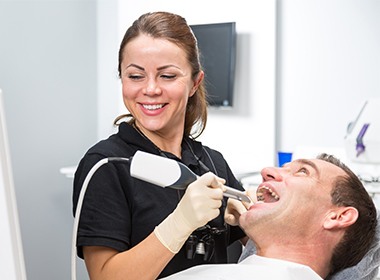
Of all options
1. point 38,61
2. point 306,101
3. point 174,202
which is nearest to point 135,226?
point 174,202

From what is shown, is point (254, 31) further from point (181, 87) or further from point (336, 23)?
point (181, 87)

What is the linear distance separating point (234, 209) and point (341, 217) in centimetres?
26

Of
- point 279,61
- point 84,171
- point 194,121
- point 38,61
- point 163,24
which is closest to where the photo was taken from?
point 84,171

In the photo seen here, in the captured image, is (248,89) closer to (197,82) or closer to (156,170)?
(197,82)

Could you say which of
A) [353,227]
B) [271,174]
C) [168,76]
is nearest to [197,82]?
[168,76]

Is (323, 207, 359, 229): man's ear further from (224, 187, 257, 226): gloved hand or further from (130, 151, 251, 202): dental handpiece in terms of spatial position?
(130, 151, 251, 202): dental handpiece

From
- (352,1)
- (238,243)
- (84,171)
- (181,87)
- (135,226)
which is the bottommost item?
(238,243)

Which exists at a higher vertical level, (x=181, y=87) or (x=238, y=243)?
(x=181, y=87)

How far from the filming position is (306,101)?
2.74 meters

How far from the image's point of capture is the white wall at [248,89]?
2.76 meters

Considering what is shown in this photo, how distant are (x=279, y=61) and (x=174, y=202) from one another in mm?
1663

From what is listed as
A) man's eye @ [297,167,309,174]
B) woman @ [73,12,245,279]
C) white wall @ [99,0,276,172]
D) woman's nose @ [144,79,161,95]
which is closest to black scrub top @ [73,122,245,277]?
woman @ [73,12,245,279]

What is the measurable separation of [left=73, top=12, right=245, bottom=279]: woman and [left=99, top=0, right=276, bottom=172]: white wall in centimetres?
128

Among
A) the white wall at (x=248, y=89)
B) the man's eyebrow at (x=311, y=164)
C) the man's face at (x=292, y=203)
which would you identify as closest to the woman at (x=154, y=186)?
the man's face at (x=292, y=203)
